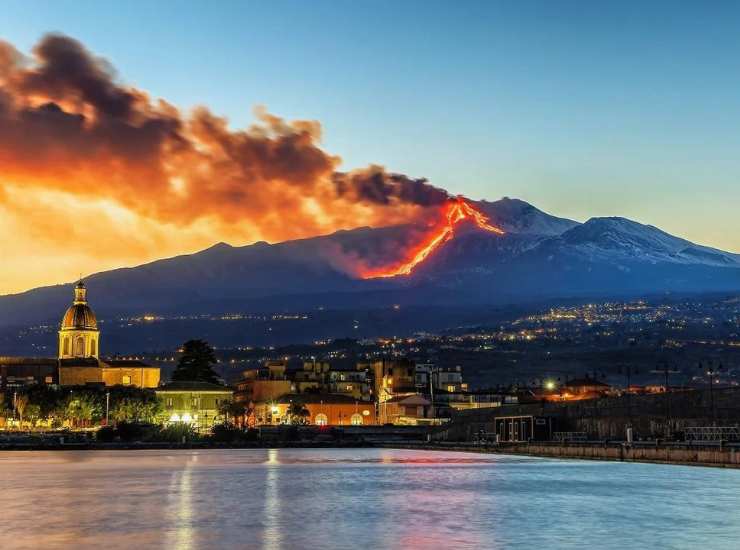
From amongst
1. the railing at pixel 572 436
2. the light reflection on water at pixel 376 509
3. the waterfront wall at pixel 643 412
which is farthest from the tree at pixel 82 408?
the light reflection on water at pixel 376 509

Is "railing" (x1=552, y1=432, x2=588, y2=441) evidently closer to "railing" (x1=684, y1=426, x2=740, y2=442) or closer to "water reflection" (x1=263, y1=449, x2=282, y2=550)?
"railing" (x1=684, y1=426, x2=740, y2=442)

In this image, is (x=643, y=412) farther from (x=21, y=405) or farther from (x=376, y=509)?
(x=21, y=405)

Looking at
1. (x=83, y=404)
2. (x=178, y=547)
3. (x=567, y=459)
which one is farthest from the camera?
(x=83, y=404)

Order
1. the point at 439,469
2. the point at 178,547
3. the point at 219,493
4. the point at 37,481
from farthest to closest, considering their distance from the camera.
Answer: the point at 439,469, the point at 37,481, the point at 219,493, the point at 178,547

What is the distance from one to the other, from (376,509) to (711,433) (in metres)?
49.5

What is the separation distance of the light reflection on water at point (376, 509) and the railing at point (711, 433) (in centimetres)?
1049

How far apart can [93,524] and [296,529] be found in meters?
7.74

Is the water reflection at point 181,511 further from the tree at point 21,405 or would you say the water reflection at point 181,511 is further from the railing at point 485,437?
the tree at point 21,405

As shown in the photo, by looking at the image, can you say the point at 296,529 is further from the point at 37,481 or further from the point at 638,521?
the point at 37,481

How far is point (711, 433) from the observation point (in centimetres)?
9144

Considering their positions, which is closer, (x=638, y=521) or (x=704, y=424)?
(x=638, y=521)

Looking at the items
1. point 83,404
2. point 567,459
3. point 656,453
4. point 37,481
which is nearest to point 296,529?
point 37,481

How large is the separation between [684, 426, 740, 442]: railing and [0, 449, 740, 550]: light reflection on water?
1049 centimetres

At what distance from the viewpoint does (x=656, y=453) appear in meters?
89.2
